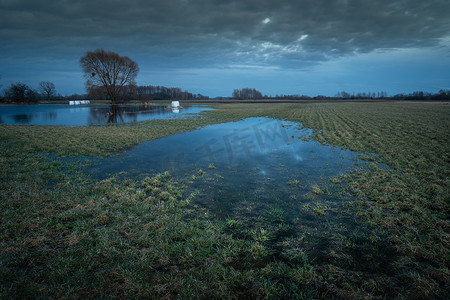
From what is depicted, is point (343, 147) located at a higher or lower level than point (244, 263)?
higher

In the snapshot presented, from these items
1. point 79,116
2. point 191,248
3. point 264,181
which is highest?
point 79,116

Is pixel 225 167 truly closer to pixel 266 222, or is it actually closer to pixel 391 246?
pixel 266 222

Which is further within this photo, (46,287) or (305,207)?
(305,207)

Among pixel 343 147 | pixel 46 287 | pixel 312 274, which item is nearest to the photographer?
pixel 46 287

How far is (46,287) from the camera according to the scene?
3162 mm

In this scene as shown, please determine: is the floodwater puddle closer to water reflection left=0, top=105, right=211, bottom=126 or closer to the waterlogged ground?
the waterlogged ground

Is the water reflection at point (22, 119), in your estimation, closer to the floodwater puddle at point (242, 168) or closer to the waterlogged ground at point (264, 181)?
the floodwater puddle at point (242, 168)

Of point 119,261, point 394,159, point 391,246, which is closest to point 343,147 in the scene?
point 394,159

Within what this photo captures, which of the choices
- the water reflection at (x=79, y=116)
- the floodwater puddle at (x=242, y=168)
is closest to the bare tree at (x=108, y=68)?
the water reflection at (x=79, y=116)

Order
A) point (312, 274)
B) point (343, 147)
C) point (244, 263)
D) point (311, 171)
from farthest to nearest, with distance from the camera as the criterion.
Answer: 1. point (343, 147)
2. point (311, 171)
3. point (244, 263)
4. point (312, 274)

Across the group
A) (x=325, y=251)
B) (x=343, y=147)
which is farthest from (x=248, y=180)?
(x=343, y=147)

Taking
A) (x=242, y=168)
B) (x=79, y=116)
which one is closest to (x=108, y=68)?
(x=79, y=116)

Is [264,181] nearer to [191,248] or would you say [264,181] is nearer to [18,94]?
[191,248]

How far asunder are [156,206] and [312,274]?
4331mm
